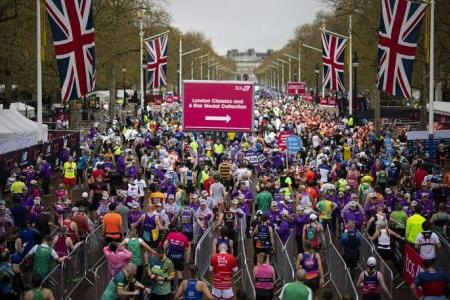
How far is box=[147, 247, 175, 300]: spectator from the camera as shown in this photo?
39.7ft

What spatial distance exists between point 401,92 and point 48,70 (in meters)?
26.1

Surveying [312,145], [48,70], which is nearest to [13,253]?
[312,145]

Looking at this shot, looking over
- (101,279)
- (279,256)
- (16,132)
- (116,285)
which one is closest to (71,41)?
(16,132)

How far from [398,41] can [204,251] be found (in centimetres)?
1233

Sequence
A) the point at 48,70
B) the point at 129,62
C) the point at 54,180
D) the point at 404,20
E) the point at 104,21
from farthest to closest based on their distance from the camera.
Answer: the point at 129,62 < the point at 104,21 < the point at 48,70 < the point at 54,180 < the point at 404,20

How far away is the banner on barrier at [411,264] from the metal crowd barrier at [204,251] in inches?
147

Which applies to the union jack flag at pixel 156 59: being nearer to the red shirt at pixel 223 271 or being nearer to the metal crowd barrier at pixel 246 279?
the metal crowd barrier at pixel 246 279

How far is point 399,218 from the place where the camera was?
16719mm

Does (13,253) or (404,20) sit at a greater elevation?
(404,20)

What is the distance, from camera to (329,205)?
18.0 meters

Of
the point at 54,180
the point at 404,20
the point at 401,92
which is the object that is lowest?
the point at 54,180

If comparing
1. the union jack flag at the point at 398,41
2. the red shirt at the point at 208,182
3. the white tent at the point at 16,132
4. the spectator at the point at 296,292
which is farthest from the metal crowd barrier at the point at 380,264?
the white tent at the point at 16,132

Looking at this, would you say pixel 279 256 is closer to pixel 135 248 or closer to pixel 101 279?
pixel 135 248

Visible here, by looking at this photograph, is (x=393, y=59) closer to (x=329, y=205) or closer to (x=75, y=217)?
(x=329, y=205)
